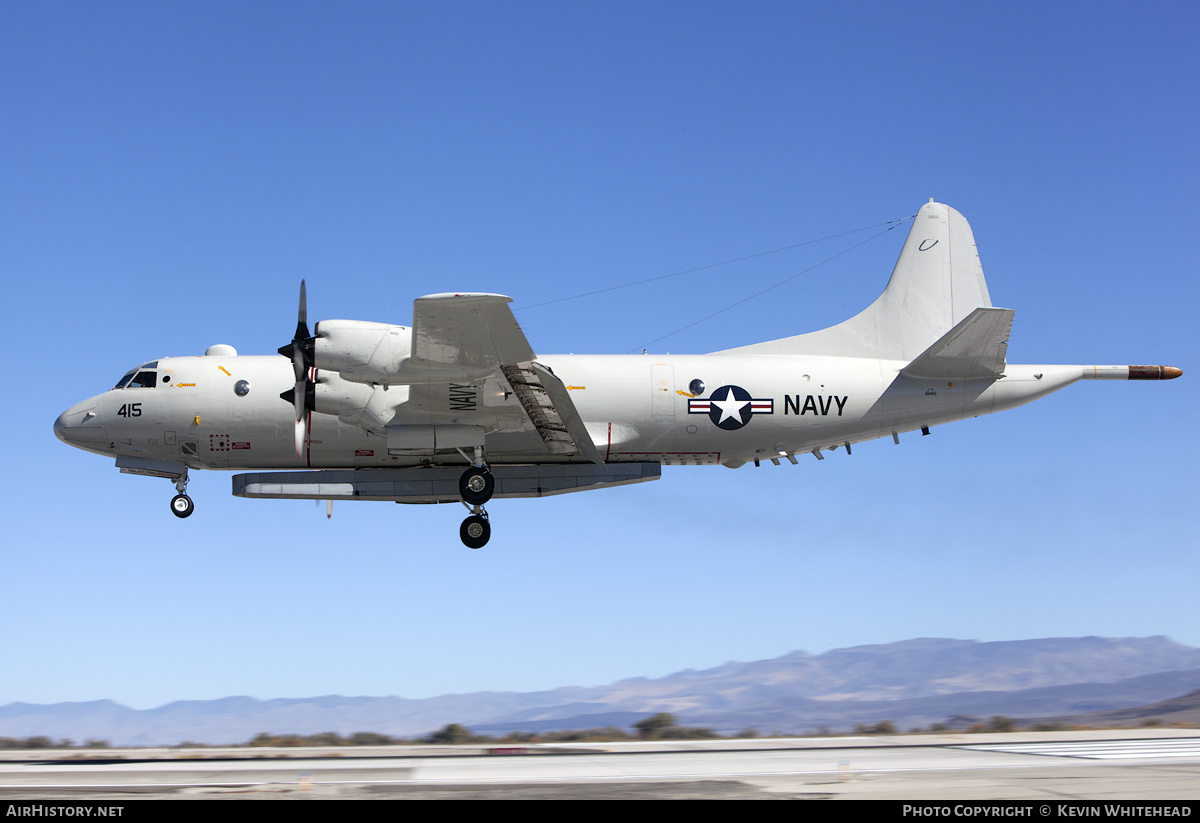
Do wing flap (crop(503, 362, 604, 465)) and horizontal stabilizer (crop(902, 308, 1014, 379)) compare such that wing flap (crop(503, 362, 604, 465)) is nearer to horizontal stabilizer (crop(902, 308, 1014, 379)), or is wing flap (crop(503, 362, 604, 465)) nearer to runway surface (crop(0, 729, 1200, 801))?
runway surface (crop(0, 729, 1200, 801))

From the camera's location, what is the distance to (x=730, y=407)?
74.8 feet

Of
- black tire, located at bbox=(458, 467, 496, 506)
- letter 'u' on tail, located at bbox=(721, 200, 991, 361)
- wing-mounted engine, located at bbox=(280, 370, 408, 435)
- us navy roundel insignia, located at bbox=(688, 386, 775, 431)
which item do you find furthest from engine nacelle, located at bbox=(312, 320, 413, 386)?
letter 'u' on tail, located at bbox=(721, 200, 991, 361)

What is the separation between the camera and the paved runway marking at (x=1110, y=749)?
17094 millimetres

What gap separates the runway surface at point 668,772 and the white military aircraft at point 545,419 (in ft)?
19.9

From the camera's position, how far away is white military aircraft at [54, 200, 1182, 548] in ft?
72.3

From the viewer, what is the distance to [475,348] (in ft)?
62.5

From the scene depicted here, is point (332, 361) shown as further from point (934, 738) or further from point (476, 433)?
point (934, 738)

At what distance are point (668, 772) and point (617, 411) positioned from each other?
356 inches

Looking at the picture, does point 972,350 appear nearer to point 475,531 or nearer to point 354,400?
point 475,531

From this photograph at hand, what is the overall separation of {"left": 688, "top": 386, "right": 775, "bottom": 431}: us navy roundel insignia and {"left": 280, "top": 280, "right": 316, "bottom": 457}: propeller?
846cm

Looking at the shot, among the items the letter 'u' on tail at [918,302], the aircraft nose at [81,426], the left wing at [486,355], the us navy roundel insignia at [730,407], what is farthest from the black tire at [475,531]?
the aircraft nose at [81,426]

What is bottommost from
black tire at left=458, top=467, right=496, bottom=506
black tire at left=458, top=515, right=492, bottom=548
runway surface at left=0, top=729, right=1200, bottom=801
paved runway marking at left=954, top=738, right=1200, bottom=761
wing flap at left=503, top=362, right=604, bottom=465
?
paved runway marking at left=954, top=738, right=1200, bottom=761

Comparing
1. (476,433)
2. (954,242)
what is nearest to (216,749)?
(476,433)
